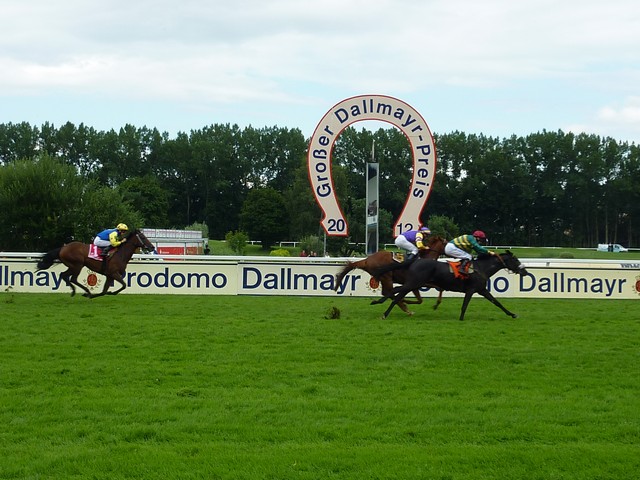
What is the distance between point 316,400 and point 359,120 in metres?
11.8

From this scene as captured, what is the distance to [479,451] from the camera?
5613 millimetres

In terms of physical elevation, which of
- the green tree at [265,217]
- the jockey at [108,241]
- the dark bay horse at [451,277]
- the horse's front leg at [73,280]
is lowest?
the horse's front leg at [73,280]

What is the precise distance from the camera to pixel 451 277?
13625 millimetres

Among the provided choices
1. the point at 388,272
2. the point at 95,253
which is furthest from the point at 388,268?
the point at 95,253

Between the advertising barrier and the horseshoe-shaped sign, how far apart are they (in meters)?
1.20

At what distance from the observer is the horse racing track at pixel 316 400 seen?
17.7 ft

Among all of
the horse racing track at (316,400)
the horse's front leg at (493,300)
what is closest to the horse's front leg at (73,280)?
the horse racing track at (316,400)

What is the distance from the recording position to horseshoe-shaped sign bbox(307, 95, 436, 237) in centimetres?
1828

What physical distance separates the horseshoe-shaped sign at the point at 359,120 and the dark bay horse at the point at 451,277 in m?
4.16

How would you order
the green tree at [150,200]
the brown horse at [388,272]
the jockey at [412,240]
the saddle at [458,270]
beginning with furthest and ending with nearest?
the green tree at [150,200] < the jockey at [412,240] < the brown horse at [388,272] < the saddle at [458,270]

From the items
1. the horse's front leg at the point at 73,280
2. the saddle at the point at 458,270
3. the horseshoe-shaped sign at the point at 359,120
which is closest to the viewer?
the saddle at the point at 458,270

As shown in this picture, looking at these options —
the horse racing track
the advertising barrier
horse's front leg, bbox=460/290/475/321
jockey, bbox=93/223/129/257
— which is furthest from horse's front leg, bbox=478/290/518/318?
jockey, bbox=93/223/129/257

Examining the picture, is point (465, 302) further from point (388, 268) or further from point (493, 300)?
point (388, 268)

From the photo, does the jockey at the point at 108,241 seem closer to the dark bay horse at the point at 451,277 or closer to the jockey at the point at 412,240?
the jockey at the point at 412,240
